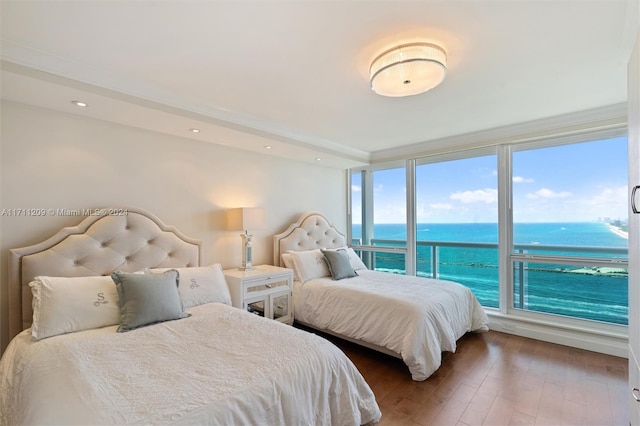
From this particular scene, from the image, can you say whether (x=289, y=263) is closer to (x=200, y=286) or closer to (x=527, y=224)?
(x=200, y=286)

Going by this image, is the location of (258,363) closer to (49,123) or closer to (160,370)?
(160,370)

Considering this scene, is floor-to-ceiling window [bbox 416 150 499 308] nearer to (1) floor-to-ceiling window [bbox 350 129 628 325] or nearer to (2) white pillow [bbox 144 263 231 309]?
(1) floor-to-ceiling window [bbox 350 129 628 325]

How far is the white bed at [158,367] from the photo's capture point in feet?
3.80

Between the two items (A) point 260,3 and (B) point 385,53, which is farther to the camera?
(B) point 385,53

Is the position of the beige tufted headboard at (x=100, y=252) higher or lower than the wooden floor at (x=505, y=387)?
higher

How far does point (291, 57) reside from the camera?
1.89 m

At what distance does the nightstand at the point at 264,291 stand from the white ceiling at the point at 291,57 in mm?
1516

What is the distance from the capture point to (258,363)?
4.78 ft

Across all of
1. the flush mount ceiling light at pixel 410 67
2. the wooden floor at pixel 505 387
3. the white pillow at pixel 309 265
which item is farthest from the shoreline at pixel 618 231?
the white pillow at pixel 309 265

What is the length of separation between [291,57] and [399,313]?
2247mm

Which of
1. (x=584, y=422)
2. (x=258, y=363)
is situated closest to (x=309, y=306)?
(x=258, y=363)

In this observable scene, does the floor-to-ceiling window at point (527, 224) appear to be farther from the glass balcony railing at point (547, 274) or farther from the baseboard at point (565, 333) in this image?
the baseboard at point (565, 333)

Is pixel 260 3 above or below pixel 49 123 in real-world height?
above

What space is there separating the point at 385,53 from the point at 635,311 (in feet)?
6.26
